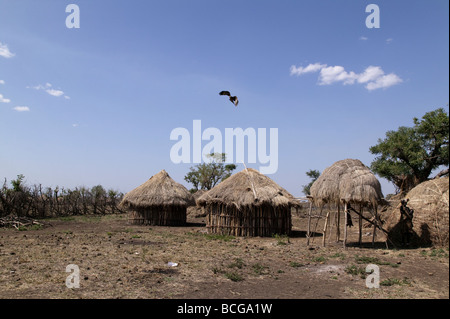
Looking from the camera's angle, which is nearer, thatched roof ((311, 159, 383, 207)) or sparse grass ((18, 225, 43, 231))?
thatched roof ((311, 159, 383, 207))

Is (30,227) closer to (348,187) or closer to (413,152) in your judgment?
(348,187)

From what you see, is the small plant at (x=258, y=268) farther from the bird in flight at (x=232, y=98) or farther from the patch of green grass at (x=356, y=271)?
the bird in flight at (x=232, y=98)

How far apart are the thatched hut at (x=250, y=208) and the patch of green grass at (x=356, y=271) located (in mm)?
7225

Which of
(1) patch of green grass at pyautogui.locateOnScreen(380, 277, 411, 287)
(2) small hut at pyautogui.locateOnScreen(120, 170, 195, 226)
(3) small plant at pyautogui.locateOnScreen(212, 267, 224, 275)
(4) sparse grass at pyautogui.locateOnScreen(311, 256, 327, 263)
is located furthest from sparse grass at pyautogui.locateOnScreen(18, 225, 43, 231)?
(1) patch of green grass at pyautogui.locateOnScreen(380, 277, 411, 287)

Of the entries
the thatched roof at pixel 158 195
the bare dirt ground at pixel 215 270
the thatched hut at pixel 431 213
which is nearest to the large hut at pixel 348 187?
the thatched hut at pixel 431 213

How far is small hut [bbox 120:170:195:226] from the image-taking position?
68.7 ft

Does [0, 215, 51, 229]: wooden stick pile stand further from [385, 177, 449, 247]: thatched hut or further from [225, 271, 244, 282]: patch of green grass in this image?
[385, 177, 449, 247]: thatched hut

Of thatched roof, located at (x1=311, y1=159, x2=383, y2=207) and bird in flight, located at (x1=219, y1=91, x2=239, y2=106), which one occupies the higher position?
bird in flight, located at (x1=219, y1=91, x2=239, y2=106)

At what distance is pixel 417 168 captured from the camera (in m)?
16.8

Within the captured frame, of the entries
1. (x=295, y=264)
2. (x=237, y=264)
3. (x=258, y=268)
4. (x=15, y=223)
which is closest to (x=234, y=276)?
(x=258, y=268)

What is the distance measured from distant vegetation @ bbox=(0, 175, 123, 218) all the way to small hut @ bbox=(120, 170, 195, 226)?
6793mm

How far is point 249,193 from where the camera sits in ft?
52.6

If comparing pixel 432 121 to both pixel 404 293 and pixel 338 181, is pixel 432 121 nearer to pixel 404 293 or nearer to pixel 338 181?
pixel 338 181
